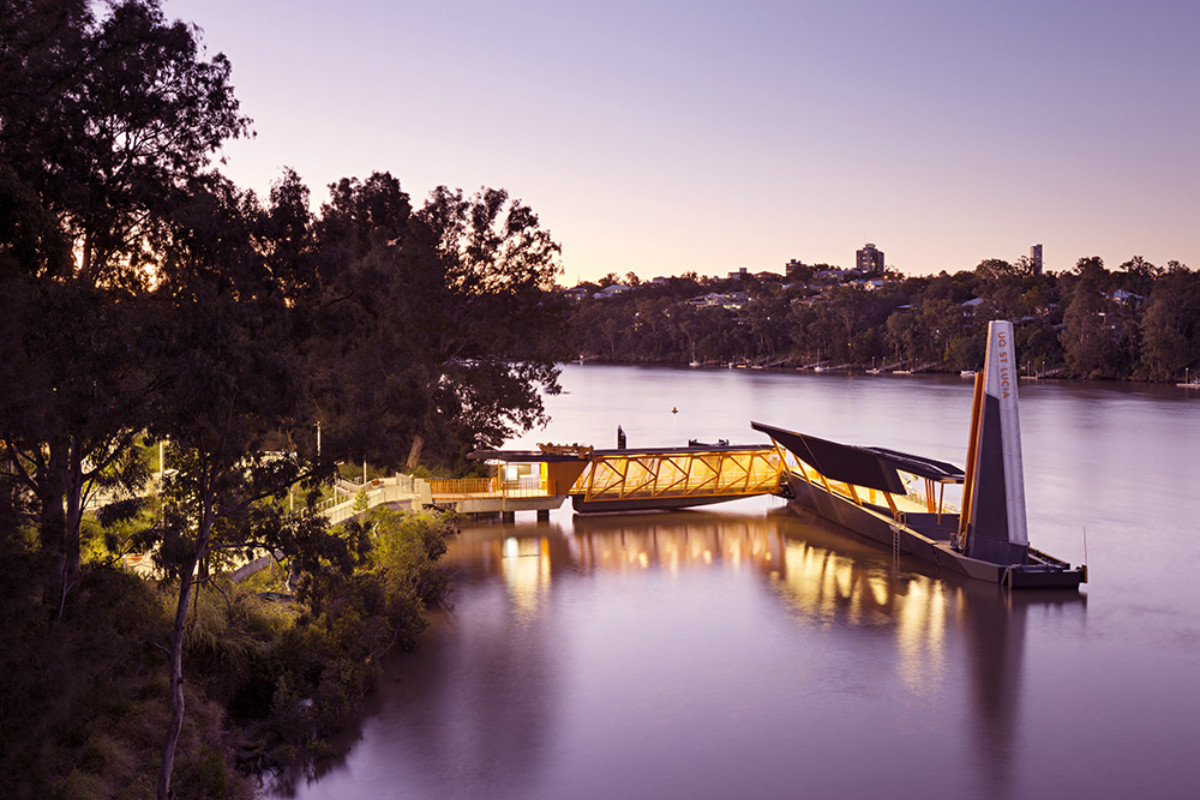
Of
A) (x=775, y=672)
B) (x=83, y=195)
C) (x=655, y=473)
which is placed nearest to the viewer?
(x=83, y=195)

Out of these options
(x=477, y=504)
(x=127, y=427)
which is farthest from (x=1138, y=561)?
(x=127, y=427)

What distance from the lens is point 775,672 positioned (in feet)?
76.7

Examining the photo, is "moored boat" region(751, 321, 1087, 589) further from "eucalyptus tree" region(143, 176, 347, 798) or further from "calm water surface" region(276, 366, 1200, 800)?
"eucalyptus tree" region(143, 176, 347, 798)

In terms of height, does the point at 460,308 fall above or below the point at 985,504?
above

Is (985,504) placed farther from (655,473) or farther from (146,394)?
(146,394)

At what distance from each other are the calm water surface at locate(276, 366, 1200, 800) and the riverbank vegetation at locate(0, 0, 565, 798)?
126 inches

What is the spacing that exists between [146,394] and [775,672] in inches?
628

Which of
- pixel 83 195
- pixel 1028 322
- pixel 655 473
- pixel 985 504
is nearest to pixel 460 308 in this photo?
pixel 655 473

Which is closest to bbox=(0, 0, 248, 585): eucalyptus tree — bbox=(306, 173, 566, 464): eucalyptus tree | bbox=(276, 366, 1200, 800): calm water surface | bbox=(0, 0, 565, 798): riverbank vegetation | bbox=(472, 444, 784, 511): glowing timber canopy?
bbox=(0, 0, 565, 798): riverbank vegetation

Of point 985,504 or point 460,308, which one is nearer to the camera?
point 985,504

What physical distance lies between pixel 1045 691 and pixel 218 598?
18194mm

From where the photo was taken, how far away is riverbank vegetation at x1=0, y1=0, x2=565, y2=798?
11.8 m

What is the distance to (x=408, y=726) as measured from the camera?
19.6m

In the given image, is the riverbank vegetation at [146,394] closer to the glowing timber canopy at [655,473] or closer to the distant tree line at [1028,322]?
the glowing timber canopy at [655,473]
